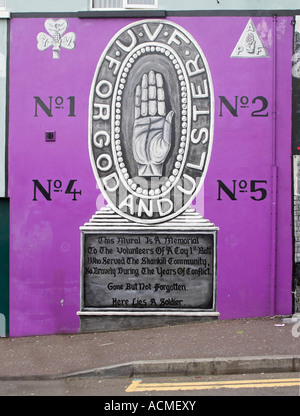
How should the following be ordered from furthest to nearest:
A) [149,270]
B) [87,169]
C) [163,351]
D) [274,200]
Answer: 1. [87,169]
2. [149,270]
3. [274,200]
4. [163,351]

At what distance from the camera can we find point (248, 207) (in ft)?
30.5

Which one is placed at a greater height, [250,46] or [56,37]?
[56,37]

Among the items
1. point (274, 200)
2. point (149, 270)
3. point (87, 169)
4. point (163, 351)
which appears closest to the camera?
point (163, 351)

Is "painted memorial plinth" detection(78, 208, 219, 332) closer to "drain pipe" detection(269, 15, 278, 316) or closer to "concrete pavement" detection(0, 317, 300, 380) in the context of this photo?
"concrete pavement" detection(0, 317, 300, 380)

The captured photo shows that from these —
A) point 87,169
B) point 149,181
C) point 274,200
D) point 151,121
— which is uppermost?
point 151,121

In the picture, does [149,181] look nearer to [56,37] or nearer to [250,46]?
[250,46]

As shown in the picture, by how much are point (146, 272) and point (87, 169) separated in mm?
2046

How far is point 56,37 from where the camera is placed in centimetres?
947

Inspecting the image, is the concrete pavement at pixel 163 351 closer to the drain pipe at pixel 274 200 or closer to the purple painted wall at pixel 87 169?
the drain pipe at pixel 274 200

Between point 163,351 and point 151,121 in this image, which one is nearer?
point 163,351

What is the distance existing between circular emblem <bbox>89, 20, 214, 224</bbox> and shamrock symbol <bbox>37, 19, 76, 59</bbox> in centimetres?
66

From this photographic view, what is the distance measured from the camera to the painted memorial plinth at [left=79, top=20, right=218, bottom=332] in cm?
931

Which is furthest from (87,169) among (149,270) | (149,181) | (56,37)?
(56,37)

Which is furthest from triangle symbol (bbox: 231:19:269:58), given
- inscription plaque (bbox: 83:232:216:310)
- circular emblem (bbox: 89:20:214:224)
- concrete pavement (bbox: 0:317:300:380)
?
concrete pavement (bbox: 0:317:300:380)
